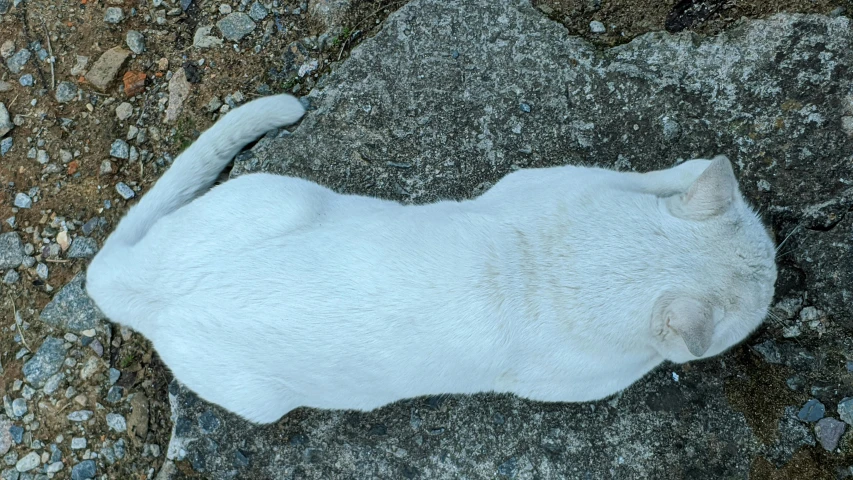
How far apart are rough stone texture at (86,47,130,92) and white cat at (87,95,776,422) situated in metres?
1.75

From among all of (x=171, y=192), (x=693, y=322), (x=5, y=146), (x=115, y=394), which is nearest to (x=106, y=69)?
(x=5, y=146)

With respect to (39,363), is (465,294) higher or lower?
higher

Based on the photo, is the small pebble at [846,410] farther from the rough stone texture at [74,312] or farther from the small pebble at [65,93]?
the small pebble at [65,93]

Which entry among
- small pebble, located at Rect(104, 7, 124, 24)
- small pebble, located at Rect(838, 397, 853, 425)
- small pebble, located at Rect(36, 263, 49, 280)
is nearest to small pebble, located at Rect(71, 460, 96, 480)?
small pebble, located at Rect(36, 263, 49, 280)

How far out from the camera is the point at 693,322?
2.10 meters

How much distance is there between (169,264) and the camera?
8.09ft

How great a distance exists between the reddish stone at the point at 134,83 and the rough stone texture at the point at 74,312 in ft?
4.34

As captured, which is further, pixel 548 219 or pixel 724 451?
pixel 724 451

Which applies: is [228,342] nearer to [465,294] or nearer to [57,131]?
[465,294]

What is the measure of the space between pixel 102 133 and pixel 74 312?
47.3 inches

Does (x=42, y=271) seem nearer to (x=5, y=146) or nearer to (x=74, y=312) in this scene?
(x=74, y=312)

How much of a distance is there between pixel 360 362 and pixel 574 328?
0.92m

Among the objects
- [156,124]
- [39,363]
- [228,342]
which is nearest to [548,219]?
[228,342]

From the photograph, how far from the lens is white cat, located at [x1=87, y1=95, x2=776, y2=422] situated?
229 centimetres
